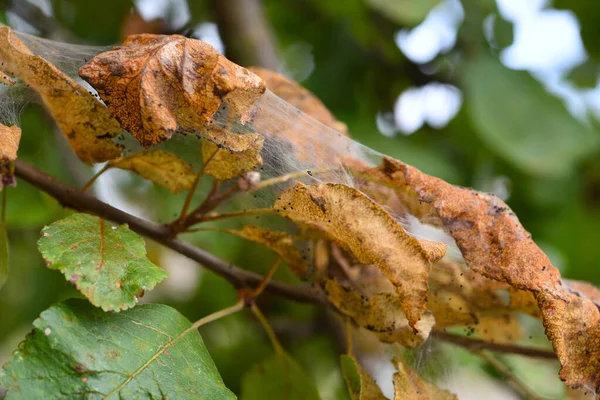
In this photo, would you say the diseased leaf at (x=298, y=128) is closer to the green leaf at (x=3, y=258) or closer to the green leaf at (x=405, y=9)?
the green leaf at (x=3, y=258)

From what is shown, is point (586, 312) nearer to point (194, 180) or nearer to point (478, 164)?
point (194, 180)

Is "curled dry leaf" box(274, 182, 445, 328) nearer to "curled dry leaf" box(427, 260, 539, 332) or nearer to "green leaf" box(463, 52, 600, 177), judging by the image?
"curled dry leaf" box(427, 260, 539, 332)

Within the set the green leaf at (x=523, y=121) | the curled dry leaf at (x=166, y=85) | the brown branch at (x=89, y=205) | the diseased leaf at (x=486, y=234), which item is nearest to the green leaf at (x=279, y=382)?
the brown branch at (x=89, y=205)

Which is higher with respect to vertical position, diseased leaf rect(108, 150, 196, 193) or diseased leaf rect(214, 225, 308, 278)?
diseased leaf rect(108, 150, 196, 193)

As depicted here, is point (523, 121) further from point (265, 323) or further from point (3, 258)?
point (3, 258)

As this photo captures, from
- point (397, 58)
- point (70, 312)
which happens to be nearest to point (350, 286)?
point (70, 312)

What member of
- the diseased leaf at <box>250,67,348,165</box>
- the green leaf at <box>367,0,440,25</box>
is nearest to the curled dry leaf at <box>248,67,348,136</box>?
the diseased leaf at <box>250,67,348,165</box>
